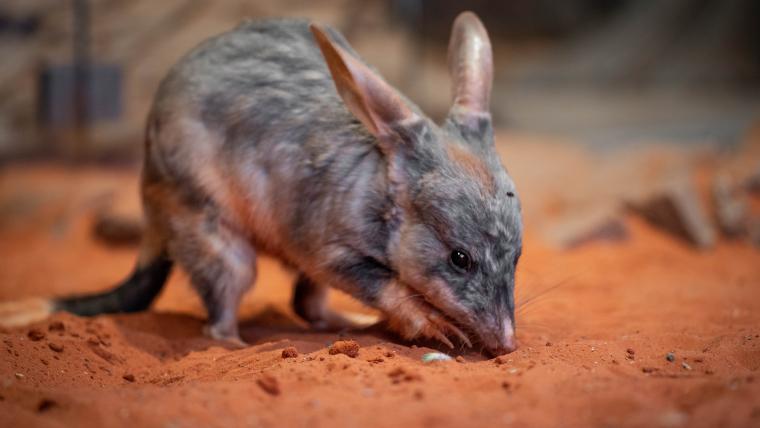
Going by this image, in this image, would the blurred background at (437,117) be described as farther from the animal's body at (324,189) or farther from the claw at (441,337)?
the claw at (441,337)

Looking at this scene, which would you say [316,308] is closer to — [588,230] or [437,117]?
[588,230]

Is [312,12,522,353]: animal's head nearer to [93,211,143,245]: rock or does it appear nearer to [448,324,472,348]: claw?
[448,324,472,348]: claw

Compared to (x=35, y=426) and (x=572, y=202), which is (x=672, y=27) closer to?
(x=572, y=202)

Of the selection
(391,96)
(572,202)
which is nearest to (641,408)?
(391,96)

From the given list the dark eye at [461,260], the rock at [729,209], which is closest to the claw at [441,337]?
the dark eye at [461,260]

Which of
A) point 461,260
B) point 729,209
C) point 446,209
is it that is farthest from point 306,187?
point 729,209

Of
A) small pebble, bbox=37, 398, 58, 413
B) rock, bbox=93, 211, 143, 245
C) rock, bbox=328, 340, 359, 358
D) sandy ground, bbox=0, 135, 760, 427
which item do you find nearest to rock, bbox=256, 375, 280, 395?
sandy ground, bbox=0, 135, 760, 427

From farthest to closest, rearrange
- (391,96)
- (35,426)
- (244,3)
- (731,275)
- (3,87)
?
(244,3), (3,87), (731,275), (391,96), (35,426)
